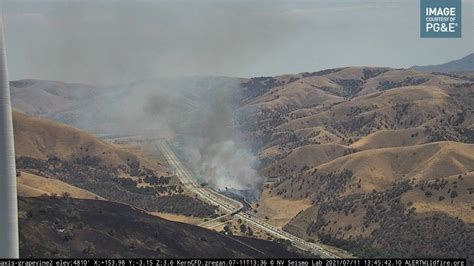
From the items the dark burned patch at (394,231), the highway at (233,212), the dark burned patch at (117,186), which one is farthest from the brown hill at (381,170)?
the dark burned patch at (117,186)

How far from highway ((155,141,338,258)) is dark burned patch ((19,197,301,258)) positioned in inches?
400

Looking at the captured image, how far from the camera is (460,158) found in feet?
417

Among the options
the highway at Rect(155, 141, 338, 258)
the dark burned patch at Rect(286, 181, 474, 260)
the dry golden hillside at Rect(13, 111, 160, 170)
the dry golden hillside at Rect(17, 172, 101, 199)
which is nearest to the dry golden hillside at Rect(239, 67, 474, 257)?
the dark burned patch at Rect(286, 181, 474, 260)

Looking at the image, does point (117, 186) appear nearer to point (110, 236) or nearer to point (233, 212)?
point (233, 212)

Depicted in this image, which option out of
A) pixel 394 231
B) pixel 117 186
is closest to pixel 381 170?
pixel 394 231

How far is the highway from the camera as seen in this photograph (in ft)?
317

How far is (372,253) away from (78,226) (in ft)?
142

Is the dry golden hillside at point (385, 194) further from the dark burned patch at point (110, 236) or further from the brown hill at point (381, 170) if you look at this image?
the dark burned patch at point (110, 236)

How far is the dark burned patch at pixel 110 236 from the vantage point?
64.6 metres

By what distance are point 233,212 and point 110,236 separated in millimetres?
55207

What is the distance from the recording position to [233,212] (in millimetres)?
123938

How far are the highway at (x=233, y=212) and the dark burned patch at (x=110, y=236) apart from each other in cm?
1015

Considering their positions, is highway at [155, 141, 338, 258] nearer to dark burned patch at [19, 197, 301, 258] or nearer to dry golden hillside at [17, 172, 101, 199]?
dark burned patch at [19, 197, 301, 258]

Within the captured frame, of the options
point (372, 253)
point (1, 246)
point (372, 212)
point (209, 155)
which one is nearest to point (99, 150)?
point (209, 155)
